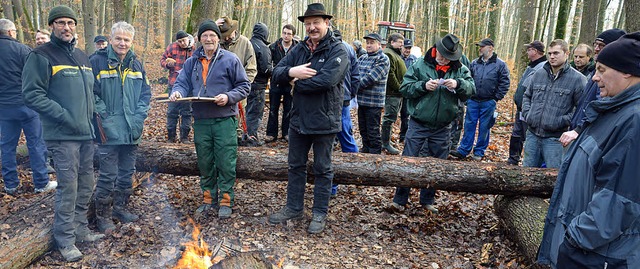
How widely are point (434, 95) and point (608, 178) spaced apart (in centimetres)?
298

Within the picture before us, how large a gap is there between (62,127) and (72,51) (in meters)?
0.79

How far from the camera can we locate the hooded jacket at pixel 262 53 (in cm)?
753

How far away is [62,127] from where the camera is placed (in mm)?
3760

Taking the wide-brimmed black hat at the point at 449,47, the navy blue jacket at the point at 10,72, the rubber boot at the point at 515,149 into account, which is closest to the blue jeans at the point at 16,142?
the navy blue jacket at the point at 10,72

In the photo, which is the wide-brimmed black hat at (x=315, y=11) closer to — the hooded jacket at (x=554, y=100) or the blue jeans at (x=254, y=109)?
the hooded jacket at (x=554, y=100)

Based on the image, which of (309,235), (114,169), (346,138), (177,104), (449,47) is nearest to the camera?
(114,169)

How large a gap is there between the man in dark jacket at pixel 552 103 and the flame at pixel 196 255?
453 centimetres

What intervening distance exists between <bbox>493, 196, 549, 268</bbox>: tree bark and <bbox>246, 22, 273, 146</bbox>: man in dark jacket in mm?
4437

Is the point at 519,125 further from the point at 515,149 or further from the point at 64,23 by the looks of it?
the point at 64,23

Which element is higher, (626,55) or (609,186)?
(626,55)

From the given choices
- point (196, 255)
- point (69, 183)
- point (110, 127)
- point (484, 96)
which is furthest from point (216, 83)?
point (484, 96)

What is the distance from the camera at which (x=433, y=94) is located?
16.8 feet

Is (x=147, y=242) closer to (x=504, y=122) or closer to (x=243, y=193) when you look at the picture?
(x=243, y=193)

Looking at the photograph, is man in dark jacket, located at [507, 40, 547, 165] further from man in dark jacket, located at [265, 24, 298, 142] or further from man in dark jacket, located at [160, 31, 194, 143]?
man in dark jacket, located at [160, 31, 194, 143]
